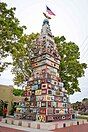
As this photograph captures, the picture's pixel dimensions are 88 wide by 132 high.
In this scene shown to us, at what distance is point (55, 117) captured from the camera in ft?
54.9

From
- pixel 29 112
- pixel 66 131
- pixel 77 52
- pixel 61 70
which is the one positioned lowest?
pixel 66 131

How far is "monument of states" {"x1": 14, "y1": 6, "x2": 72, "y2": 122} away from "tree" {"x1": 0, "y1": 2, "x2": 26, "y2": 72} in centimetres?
248

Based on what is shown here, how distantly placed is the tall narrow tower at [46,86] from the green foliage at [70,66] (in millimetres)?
6676

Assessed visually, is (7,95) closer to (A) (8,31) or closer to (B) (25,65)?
(B) (25,65)

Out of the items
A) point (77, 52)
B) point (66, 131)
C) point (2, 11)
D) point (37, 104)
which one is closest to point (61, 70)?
point (77, 52)

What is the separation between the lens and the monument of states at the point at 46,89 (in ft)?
54.0

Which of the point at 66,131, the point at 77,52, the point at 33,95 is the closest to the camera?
the point at 66,131

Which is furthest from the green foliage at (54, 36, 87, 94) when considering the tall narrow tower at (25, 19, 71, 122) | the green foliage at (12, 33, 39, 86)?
the tall narrow tower at (25, 19, 71, 122)

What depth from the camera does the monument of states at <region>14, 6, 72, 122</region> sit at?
16469mm

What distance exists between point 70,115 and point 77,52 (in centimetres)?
1119

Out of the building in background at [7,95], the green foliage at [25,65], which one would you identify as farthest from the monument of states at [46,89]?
the building in background at [7,95]

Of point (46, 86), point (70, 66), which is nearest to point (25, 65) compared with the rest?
point (70, 66)

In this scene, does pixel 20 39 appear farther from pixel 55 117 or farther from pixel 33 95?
pixel 55 117

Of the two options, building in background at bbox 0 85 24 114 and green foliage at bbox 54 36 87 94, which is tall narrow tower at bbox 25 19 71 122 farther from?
building in background at bbox 0 85 24 114
